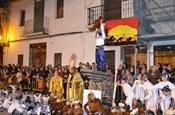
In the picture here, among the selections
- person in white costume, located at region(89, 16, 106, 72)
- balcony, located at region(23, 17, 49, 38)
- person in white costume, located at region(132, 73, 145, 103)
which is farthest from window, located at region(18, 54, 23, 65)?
person in white costume, located at region(132, 73, 145, 103)

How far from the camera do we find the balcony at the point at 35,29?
55.5 feet

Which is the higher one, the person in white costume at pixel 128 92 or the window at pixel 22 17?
the window at pixel 22 17

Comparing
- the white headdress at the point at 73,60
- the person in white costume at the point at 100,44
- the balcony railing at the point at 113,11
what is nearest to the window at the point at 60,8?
the balcony railing at the point at 113,11

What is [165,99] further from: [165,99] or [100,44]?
[100,44]

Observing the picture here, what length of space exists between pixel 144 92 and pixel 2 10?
1515 cm

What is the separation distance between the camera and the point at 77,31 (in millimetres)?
15172

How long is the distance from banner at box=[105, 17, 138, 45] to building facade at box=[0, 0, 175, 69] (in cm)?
23

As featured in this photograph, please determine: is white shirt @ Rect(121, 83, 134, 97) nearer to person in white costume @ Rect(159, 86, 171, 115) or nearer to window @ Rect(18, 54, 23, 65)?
person in white costume @ Rect(159, 86, 171, 115)

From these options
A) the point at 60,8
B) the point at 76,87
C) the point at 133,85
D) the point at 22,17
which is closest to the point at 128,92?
the point at 133,85

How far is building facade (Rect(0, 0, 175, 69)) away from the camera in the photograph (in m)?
9.63

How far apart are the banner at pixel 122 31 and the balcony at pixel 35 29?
255 inches

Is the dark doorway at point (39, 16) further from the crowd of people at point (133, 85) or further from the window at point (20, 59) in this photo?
the crowd of people at point (133, 85)

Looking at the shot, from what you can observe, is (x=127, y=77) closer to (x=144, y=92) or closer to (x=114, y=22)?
(x=144, y=92)

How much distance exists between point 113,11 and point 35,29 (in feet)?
19.2
